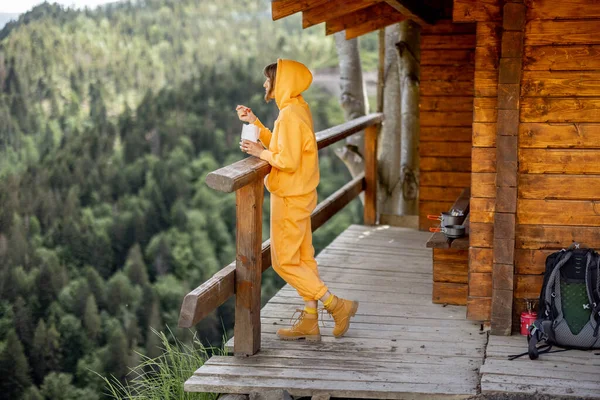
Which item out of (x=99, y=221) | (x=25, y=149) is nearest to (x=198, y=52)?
(x=99, y=221)

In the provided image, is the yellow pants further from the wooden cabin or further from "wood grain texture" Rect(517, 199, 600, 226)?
"wood grain texture" Rect(517, 199, 600, 226)

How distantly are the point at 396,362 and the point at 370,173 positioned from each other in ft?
12.6

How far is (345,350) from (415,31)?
492cm

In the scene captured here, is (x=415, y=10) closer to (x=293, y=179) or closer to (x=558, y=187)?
(x=558, y=187)

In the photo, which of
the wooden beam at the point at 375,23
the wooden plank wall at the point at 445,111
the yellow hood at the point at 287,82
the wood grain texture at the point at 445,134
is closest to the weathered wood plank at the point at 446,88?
the wooden plank wall at the point at 445,111

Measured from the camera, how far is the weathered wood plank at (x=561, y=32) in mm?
4617

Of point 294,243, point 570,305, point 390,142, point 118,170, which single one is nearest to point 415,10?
point 294,243

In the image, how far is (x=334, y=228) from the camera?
39250 millimetres

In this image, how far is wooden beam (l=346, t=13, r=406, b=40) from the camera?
7.12 metres

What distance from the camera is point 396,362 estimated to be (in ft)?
14.8

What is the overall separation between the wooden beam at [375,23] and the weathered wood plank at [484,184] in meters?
2.49

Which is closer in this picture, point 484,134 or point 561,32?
point 561,32

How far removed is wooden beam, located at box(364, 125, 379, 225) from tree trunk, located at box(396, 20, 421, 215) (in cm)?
109

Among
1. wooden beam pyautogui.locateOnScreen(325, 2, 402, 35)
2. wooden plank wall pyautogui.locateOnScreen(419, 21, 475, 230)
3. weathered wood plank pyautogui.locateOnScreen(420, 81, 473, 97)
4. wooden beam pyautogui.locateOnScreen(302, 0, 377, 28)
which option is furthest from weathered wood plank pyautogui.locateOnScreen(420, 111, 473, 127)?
wooden beam pyautogui.locateOnScreen(302, 0, 377, 28)
